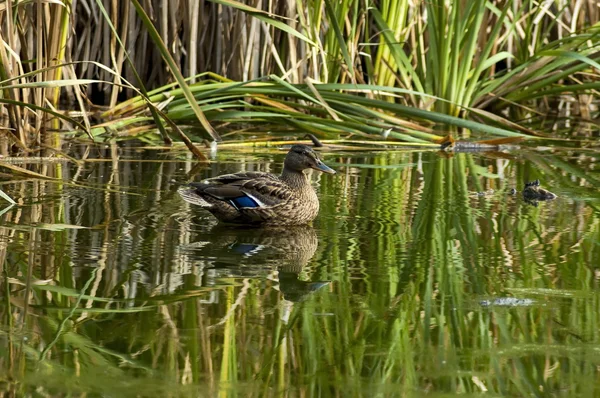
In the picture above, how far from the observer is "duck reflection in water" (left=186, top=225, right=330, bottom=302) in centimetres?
363

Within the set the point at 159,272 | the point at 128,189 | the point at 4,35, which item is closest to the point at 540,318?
the point at 159,272

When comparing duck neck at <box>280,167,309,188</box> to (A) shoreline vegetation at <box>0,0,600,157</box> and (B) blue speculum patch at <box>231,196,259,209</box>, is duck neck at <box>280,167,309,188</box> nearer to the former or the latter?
(B) blue speculum patch at <box>231,196,259,209</box>

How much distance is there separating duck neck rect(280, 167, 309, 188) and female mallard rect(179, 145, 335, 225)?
1.1 inches

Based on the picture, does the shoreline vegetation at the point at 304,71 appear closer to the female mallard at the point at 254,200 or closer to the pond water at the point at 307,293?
the pond water at the point at 307,293

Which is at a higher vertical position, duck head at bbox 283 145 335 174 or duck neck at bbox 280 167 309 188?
duck head at bbox 283 145 335 174

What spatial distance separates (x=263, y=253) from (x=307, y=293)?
70 centimetres

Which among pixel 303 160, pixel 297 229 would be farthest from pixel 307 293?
pixel 303 160

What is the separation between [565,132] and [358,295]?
470 centimetres

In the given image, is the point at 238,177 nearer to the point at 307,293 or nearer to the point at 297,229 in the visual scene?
the point at 297,229

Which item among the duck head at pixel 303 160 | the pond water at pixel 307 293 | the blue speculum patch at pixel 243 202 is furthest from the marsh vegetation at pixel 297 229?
the duck head at pixel 303 160

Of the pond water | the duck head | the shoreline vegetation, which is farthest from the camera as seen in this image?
the shoreline vegetation

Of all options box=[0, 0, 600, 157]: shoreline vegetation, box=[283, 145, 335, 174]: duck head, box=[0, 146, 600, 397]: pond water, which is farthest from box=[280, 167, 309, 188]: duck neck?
box=[0, 0, 600, 157]: shoreline vegetation

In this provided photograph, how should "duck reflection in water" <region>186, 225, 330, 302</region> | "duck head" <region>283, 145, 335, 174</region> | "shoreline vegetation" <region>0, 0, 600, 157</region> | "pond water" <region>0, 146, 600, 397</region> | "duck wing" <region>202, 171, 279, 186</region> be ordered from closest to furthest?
"pond water" <region>0, 146, 600, 397</region>
"duck reflection in water" <region>186, 225, 330, 302</region>
"duck wing" <region>202, 171, 279, 186</region>
"duck head" <region>283, 145, 335, 174</region>
"shoreline vegetation" <region>0, 0, 600, 157</region>

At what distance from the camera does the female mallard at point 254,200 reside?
467 centimetres
